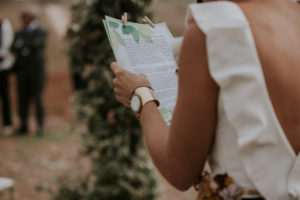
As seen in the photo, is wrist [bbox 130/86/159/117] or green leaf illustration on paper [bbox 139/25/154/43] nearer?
wrist [bbox 130/86/159/117]

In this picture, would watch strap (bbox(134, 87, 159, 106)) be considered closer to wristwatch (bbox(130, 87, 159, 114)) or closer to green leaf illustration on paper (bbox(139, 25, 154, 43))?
wristwatch (bbox(130, 87, 159, 114))

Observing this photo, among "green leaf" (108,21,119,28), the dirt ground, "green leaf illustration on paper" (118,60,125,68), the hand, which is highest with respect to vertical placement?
"green leaf" (108,21,119,28)

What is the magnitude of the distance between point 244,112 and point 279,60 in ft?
0.57

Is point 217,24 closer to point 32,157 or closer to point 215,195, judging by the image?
point 215,195

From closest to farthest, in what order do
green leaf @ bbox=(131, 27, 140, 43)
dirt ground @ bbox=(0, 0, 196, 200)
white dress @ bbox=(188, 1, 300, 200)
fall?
white dress @ bbox=(188, 1, 300, 200), green leaf @ bbox=(131, 27, 140, 43), dirt ground @ bbox=(0, 0, 196, 200)

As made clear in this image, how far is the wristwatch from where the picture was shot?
1181 mm

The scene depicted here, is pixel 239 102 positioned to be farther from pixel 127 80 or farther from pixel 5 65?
pixel 5 65

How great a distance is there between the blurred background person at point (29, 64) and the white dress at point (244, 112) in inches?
233

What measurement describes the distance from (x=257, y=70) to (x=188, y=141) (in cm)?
26

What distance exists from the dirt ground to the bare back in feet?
7.10

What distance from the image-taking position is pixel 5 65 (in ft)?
21.6

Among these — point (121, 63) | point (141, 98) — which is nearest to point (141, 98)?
point (141, 98)

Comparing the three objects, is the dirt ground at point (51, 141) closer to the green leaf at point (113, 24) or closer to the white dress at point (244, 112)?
the green leaf at point (113, 24)

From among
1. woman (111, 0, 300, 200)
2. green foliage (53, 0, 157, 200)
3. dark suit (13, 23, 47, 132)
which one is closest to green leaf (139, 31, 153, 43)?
woman (111, 0, 300, 200)
